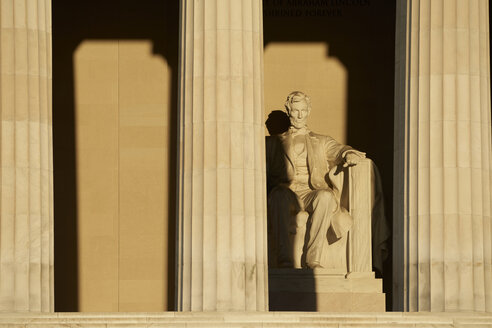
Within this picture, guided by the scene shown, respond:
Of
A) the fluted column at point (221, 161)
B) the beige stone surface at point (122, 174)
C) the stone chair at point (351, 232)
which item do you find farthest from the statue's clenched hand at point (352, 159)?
the beige stone surface at point (122, 174)

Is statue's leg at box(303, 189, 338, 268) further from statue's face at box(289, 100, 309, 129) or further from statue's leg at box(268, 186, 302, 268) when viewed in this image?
statue's face at box(289, 100, 309, 129)

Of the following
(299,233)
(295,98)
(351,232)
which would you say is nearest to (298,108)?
(295,98)

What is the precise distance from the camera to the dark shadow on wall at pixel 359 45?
56.3 metres

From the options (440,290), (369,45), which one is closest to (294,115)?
(369,45)

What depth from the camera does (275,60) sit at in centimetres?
5681

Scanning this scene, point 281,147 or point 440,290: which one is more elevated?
point 281,147

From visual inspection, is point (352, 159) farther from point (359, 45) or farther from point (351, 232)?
point (359, 45)

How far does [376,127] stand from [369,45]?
2.83 metres

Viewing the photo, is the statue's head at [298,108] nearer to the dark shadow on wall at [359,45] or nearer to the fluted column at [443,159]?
the dark shadow on wall at [359,45]

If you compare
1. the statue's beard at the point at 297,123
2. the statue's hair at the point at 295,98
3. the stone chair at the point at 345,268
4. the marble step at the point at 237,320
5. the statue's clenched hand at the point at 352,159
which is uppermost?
the statue's hair at the point at 295,98

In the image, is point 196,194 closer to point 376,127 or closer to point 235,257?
point 235,257

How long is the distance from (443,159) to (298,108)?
287 inches

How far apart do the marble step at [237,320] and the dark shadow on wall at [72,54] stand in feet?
40.3

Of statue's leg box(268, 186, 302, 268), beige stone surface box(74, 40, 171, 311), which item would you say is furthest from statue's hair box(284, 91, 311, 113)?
beige stone surface box(74, 40, 171, 311)
